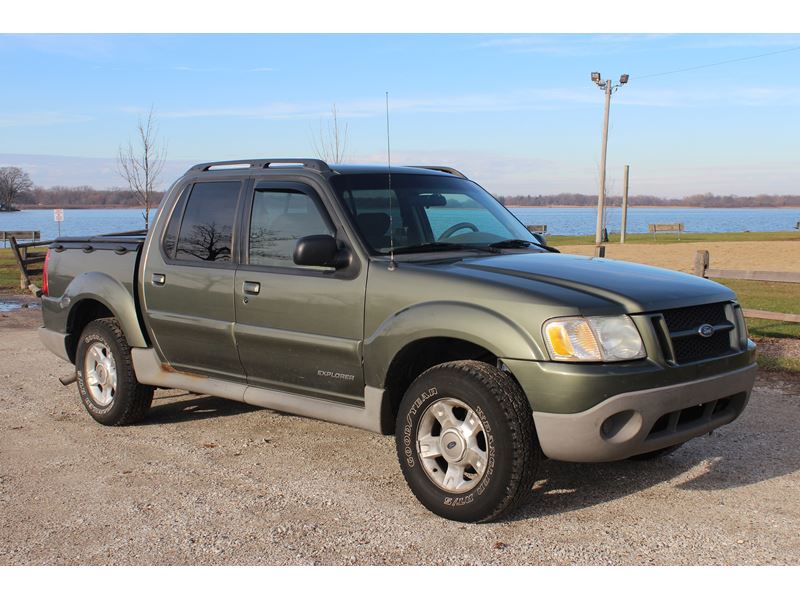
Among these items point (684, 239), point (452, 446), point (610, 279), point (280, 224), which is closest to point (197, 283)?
point (280, 224)

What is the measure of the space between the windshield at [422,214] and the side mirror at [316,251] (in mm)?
245

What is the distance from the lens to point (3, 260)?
2769 cm

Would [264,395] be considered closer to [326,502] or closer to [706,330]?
[326,502]

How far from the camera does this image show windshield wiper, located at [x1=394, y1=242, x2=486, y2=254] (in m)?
5.20

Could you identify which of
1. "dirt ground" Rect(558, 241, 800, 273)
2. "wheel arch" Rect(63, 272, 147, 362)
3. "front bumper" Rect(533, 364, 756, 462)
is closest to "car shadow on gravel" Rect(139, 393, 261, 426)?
"wheel arch" Rect(63, 272, 147, 362)

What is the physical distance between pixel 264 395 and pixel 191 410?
199 cm

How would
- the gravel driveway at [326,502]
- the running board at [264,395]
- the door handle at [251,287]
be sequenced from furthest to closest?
the door handle at [251,287], the running board at [264,395], the gravel driveway at [326,502]

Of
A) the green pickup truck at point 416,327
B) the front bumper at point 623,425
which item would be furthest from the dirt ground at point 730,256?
the front bumper at point 623,425

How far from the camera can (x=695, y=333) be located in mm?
4547

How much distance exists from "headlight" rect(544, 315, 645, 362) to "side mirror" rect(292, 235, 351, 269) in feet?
4.56

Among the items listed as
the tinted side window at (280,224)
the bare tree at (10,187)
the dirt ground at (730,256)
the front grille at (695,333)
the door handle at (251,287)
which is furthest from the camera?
the bare tree at (10,187)

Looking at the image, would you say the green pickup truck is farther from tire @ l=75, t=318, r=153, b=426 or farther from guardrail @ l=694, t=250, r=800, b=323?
guardrail @ l=694, t=250, r=800, b=323

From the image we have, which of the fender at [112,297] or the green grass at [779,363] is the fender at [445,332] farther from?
the green grass at [779,363]

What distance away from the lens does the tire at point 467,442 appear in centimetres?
431
